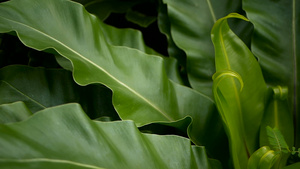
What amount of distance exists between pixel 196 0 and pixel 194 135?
11.9 inches

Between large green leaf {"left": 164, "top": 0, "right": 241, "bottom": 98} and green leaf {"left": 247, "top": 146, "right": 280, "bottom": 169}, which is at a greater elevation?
large green leaf {"left": 164, "top": 0, "right": 241, "bottom": 98}

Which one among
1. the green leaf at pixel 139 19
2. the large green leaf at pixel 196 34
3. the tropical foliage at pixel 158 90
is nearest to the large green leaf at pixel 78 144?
the tropical foliage at pixel 158 90

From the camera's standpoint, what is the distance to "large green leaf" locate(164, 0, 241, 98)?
2.35ft

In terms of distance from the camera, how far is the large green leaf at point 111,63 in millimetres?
566

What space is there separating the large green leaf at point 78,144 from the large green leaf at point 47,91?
7.2 inches

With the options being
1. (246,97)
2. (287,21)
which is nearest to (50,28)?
(246,97)

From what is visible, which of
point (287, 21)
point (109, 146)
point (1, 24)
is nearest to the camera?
point (109, 146)

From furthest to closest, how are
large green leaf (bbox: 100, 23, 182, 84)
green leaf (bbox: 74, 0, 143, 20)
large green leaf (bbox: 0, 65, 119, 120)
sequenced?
green leaf (bbox: 74, 0, 143, 20), large green leaf (bbox: 100, 23, 182, 84), large green leaf (bbox: 0, 65, 119, 120)

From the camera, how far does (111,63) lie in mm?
597

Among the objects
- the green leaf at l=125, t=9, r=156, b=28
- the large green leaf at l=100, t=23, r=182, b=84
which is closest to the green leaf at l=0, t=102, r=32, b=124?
the large green leaf at l=100, t=23, r=182, b=84

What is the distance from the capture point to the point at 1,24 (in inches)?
22.0

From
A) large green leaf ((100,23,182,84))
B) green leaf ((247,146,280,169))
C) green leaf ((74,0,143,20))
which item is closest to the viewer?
green leaf ((247,146,280,169))

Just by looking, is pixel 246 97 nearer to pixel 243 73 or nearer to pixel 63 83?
pixel 243 73

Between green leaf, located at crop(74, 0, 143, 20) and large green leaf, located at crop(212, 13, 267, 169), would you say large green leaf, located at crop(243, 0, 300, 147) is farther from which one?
green leaf, located at crop(74, 0, 143, 20)
